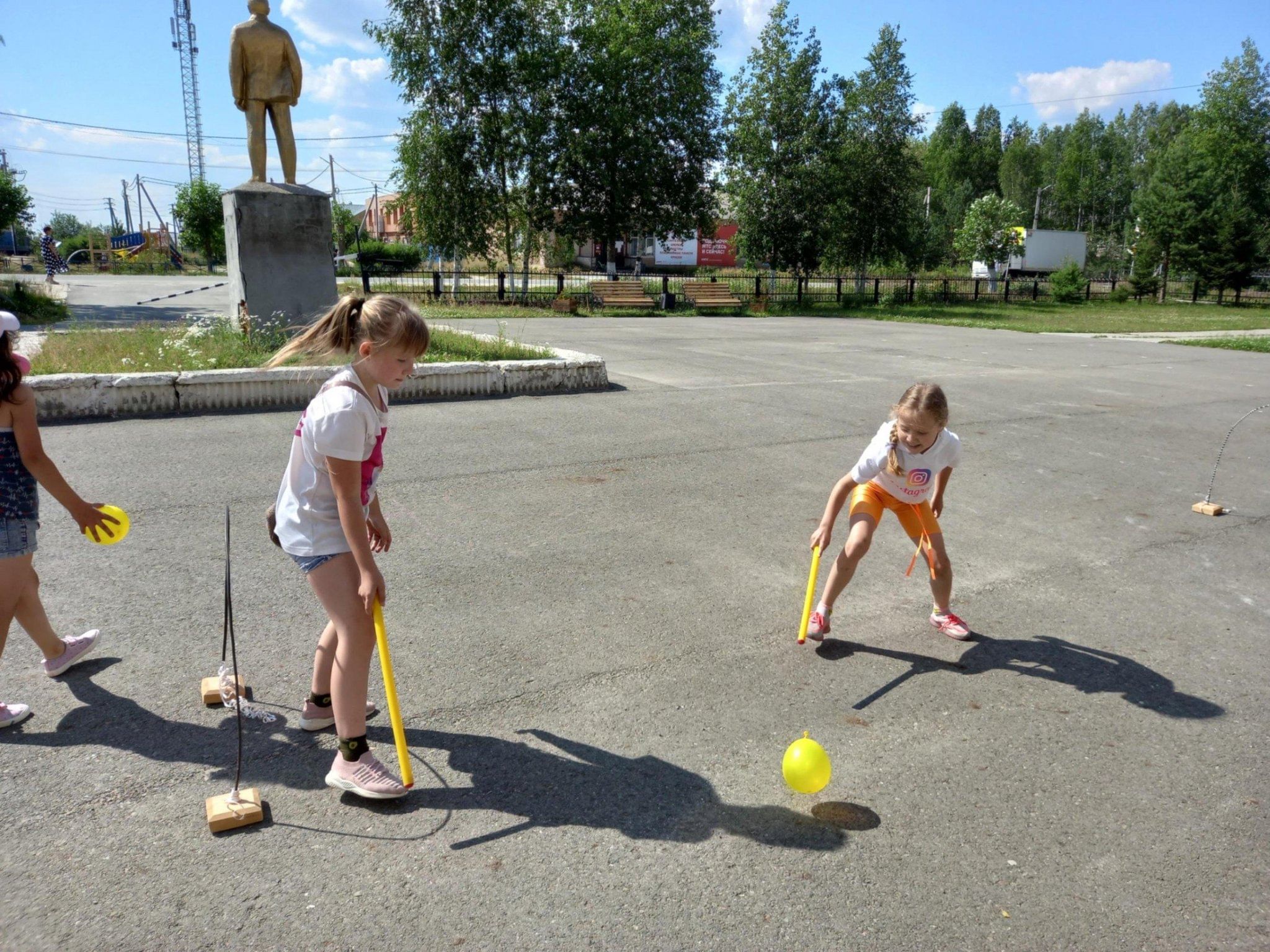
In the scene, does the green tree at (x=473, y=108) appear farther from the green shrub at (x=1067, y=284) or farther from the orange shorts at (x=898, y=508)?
the orange shorts at (x=898, y=508)

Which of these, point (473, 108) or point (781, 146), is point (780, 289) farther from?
point (473, 108)

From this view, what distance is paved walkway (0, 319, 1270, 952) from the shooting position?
241 cm

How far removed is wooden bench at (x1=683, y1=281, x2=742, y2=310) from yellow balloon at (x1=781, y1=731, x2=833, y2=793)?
25665mm

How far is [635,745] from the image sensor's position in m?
3.21

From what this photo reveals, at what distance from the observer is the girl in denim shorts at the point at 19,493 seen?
311 cm

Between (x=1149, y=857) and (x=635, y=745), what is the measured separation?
5.52 ft

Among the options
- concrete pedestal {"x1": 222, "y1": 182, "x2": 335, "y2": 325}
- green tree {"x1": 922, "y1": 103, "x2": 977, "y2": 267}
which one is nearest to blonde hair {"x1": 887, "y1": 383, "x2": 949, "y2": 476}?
concrete pedestal {"x1": 222, "y1": 182, "x2": 335, "y2": 325}

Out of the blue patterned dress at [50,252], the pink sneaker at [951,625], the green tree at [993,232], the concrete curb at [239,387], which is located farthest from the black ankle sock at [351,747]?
the green tree at [993,232]

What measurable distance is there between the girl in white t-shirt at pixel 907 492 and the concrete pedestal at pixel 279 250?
915 centimetres

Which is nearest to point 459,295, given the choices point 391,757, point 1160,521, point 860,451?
point 860,451

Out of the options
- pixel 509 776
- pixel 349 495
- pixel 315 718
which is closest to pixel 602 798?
pixel 509 776

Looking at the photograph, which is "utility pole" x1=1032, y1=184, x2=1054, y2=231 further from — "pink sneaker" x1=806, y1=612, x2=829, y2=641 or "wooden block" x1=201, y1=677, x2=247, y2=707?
"wooden block" x1=201, y1=677, x2=247, y2=707

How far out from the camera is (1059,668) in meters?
3.98

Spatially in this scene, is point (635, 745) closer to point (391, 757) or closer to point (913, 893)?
point (391, 757)
